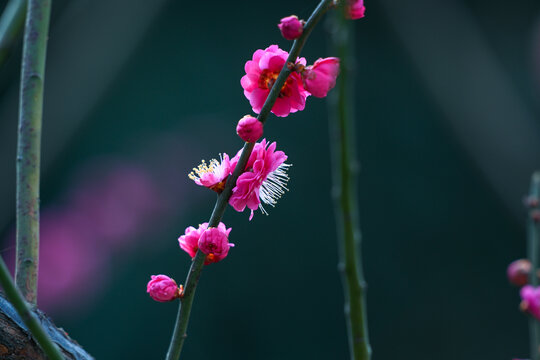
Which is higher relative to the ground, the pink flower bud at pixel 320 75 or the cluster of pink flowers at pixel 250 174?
the pink flower bud at pixel 320 75

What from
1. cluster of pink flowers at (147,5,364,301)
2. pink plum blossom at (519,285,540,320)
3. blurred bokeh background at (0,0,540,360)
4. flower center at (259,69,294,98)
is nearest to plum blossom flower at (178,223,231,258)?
cluster of pink flowers at (147,5,364,301)

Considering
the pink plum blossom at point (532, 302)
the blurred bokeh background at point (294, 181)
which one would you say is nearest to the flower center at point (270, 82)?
the pink plum blossom at point (532, 302)

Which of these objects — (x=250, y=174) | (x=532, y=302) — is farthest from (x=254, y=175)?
(x=532, y=302)

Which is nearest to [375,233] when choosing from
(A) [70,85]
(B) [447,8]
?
(B) [447,8]

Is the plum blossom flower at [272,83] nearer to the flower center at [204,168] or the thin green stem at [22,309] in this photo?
the flower center at [204,168]

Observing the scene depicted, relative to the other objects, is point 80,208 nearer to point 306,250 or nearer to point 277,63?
point 306,250

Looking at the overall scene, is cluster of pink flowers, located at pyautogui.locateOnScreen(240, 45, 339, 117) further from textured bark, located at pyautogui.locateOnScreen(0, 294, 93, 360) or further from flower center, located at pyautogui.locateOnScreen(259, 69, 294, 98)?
textured bark, located at pyautogui.locateOnScreen(0, 294, 93, 360)
